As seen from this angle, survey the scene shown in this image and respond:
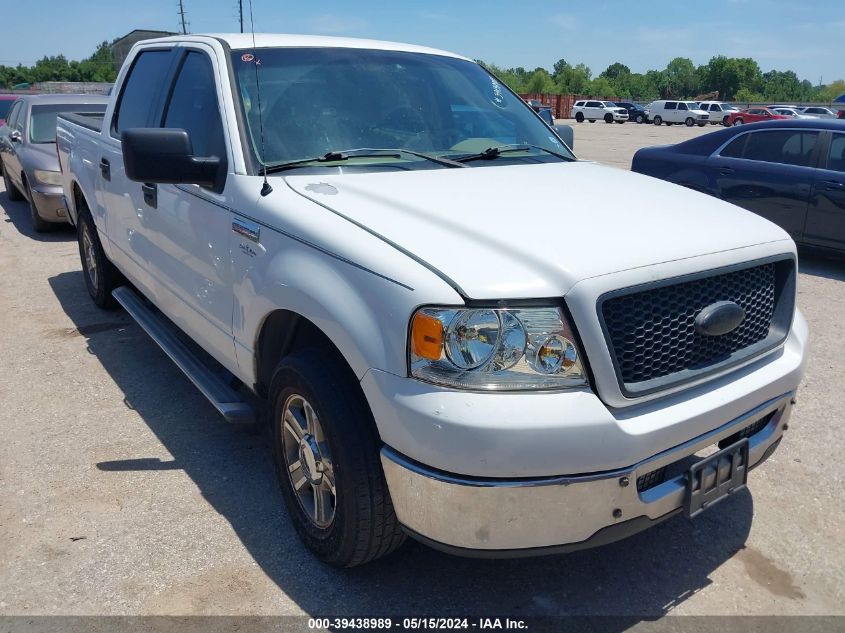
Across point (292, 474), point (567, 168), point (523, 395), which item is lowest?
point (292, 474)

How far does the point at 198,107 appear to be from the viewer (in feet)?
11.6

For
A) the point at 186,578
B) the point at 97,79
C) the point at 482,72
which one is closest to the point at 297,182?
the point at 186,578

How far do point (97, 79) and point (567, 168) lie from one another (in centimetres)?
10486

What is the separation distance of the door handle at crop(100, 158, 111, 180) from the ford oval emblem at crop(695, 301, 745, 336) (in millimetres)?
3769

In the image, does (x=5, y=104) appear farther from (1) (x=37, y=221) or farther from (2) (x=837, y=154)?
(2) (x=837, y=154)

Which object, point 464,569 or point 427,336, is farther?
point 464,569

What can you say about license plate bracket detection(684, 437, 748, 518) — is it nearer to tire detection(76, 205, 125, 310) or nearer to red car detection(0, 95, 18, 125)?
tire detection(76, 205, 125, 310)

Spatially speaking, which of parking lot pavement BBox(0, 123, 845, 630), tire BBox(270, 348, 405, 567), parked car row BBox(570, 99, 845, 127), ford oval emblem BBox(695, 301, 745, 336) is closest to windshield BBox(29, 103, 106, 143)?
parking lot pavement BBox(0, 123, 845, 630)

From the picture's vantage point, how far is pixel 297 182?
9.37ft

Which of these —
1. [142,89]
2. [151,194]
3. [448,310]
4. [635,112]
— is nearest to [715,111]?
[635,112]

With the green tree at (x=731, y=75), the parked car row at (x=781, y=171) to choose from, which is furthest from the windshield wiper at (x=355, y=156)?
the green tree at (x=731, y=75)

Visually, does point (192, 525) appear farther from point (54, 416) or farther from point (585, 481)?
point (585, 481)

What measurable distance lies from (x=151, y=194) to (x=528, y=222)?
89.5 inches

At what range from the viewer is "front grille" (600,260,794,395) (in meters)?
2.19
